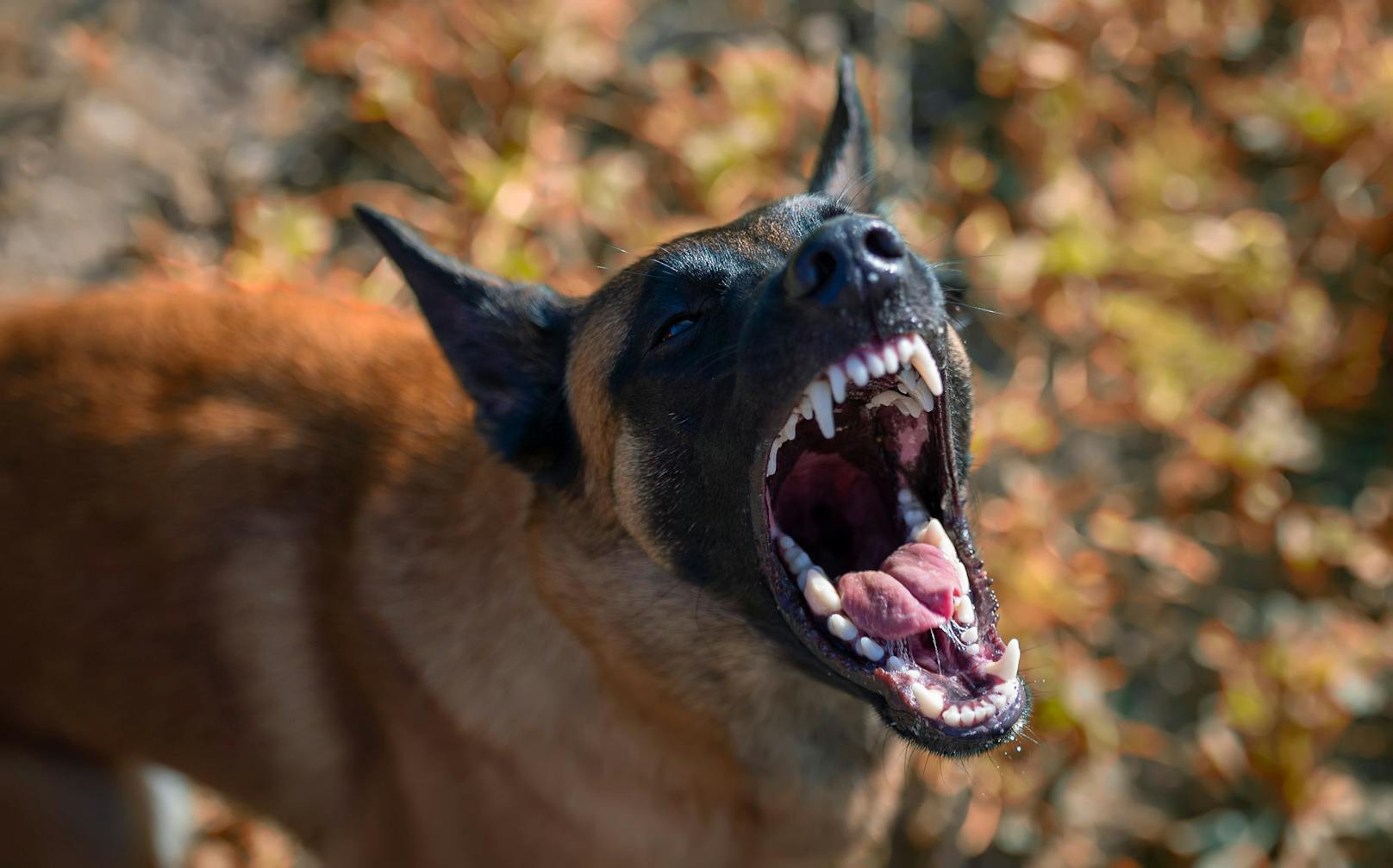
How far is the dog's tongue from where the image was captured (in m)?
2.27

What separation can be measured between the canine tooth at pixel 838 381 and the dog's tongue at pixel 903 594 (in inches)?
17.5

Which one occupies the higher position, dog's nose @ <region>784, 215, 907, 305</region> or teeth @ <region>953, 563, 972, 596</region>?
dog's nose @ <region>784, 215, 907, 305</region>

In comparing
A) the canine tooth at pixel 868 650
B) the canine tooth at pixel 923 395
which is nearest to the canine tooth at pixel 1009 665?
the canine tooth at pixel 868 650

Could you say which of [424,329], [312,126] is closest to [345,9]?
[312,126]

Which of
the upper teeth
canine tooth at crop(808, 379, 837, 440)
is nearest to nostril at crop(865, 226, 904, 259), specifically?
the upper teeth

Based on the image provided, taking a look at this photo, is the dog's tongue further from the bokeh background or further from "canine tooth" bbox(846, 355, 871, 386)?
the bokeh background

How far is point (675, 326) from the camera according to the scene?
7.84 feet

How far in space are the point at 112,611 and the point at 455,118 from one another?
2.93m

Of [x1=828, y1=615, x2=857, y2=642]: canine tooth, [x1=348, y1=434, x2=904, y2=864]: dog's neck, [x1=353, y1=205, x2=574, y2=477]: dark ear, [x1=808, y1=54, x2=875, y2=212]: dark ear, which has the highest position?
[x1=808, y1=54, x2=875, y2=212]: dark ear

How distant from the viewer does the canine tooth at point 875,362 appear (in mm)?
2088

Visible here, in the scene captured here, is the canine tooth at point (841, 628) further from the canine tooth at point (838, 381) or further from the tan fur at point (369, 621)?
the canine tooth at point (838, 381)

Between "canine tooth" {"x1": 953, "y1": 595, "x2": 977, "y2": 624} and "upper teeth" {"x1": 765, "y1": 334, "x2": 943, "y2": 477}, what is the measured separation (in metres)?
0.41

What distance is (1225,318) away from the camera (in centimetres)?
465

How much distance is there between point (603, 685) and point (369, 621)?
64 cm
